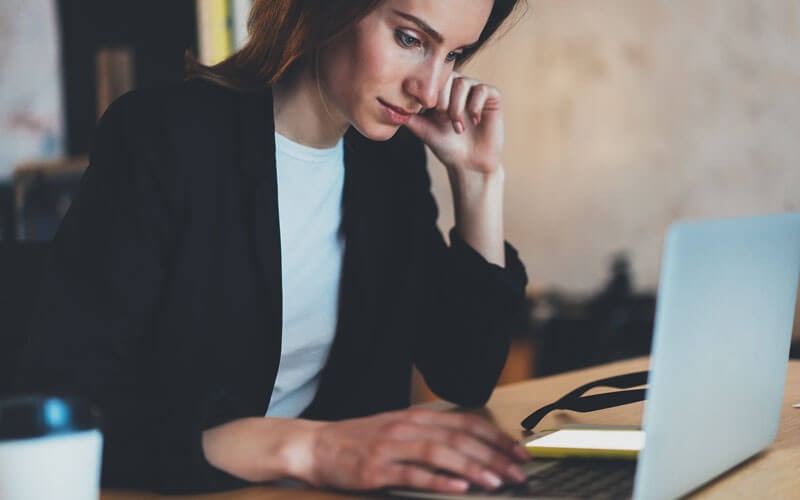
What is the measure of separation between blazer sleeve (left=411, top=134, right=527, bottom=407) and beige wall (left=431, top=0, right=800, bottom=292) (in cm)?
240

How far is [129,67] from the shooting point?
3.62 metres

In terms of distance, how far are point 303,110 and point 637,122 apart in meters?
2.62

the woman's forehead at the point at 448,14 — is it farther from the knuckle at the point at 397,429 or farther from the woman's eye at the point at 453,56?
the knuckle at the point at 397,429

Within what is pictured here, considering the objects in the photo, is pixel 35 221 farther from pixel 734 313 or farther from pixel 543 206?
pixel 734 313

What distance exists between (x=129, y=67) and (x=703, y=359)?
3225 mm

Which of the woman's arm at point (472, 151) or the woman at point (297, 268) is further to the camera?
the woman's arm at point (472, 151)

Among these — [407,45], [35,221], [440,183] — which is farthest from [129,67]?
[407,45]

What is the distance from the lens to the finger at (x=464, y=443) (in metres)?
0.76

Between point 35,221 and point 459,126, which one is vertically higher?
point 459,126

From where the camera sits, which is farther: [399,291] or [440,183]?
[440,183]

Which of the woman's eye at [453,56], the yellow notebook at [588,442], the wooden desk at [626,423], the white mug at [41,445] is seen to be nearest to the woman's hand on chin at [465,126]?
the woman's eye at [453,56]

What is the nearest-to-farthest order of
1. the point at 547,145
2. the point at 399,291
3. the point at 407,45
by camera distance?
the point at 407,45, the point at 399,291, the point at 547,145

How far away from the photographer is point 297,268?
1.33 meters

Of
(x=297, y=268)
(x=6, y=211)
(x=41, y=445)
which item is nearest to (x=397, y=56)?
(x=297, y=268)
